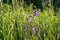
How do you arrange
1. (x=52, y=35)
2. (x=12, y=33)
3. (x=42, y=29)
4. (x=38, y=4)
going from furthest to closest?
(x=38, y=4), (x=42, y=29), (x=52, y=35), (x=12, y=33)

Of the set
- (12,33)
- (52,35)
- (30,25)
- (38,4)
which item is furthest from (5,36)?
(38,4)

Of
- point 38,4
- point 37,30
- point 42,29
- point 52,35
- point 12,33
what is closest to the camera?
point 37,30

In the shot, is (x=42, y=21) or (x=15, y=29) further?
(x=42, y=21)

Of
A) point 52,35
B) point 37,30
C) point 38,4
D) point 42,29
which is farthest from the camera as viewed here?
point 38,4

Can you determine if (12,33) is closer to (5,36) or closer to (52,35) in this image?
(5,36)

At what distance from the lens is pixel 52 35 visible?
128 inches

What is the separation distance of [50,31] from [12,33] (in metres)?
0.58

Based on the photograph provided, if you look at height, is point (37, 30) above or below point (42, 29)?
above

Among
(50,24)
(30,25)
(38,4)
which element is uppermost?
(30,25)

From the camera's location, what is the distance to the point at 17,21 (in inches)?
125

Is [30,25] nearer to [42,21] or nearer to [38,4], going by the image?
[42,21]

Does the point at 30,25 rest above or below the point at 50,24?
above

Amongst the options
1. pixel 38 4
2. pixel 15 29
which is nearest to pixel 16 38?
pixel 15 29

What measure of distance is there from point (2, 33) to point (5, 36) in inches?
5.5
